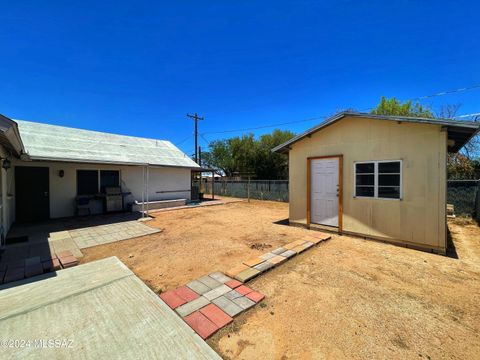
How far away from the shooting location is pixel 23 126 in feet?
30.9

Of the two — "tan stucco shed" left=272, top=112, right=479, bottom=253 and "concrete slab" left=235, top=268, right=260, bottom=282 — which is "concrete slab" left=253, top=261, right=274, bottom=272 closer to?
"concrete slab" left=235, top=268, right=260, bottom=282

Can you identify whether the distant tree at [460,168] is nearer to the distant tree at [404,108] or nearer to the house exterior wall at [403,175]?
the distant tree at [404,108]

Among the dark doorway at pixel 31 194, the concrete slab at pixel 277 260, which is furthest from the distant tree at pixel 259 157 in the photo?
the concrete slab at pixel 277 260

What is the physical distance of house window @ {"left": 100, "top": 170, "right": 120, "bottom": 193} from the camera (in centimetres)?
947

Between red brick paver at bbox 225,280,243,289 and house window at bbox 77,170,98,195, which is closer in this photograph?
red brick paver at bbox 225,280,243,289

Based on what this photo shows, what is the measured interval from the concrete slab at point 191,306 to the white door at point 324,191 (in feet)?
14.8

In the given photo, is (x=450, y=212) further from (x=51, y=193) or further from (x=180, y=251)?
(x=51, y=193)

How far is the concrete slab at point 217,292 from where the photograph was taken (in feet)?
8.86

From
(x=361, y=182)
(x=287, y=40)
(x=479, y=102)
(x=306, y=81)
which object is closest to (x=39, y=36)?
(x=287, y=40)

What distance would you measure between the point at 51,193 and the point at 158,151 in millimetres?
5708

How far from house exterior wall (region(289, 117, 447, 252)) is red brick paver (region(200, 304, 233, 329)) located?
4.46 meters

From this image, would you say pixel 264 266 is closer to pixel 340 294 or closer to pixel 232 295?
pixel 232 295

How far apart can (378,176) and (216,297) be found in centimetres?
470

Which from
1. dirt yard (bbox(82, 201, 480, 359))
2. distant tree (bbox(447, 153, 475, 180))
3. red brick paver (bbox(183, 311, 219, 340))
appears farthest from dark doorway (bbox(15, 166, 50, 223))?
distant tree (bbox(447, 153, 475, 180))
